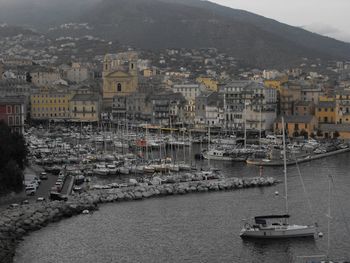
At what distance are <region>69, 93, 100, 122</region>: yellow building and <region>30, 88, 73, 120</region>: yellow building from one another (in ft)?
1.82

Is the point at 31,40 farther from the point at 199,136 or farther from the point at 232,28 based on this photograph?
the point at 199,136

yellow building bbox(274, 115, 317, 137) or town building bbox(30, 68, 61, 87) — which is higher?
town building bbox(30, 68, 61, 87)

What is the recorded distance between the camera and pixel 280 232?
23.2m

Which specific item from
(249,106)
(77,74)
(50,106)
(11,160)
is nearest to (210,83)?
(50,106)

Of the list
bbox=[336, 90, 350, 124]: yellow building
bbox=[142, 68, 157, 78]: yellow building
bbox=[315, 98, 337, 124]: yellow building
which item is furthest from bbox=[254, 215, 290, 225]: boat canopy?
bbox=[142, 68, 157, 78]: yellow building

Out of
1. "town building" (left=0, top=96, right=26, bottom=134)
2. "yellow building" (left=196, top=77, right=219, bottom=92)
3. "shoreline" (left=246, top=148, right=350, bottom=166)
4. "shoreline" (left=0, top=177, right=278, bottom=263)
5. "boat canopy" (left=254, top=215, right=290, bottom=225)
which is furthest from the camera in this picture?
"yellow building" (left=196, top=77, right=219, bottom=92)

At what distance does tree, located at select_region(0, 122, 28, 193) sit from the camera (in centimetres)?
2700

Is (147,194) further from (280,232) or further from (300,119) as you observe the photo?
(300,119)

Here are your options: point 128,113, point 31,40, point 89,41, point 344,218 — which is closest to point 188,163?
point 344,218

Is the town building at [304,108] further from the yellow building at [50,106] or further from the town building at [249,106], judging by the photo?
the yellow building at [50,106]

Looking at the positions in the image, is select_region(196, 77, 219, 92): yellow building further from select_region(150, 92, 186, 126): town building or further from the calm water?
the calm water

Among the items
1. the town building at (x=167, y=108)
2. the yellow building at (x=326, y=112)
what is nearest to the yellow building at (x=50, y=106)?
the town building at (x=167, y=108)

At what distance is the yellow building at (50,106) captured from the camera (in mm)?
60094

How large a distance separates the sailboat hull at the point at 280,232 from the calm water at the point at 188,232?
0.31m
